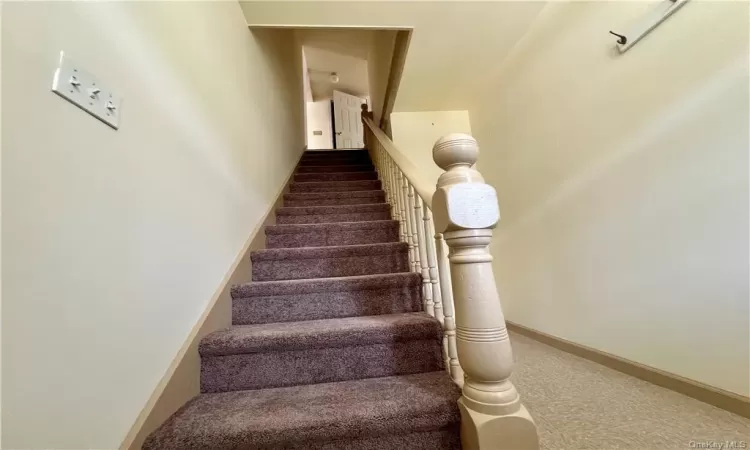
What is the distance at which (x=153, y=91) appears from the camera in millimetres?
920

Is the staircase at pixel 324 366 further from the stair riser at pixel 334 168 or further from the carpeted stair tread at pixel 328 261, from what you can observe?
the stair riser at pixel 334 168

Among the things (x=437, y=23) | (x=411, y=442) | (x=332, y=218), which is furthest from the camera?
(x=332, y=218)

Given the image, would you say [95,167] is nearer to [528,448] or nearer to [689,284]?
[528,448]

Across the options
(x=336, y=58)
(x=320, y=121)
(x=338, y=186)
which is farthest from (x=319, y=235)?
(x=320, y=121)

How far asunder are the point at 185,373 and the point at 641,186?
6.10 feet

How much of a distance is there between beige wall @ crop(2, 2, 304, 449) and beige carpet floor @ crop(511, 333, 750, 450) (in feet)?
3.83

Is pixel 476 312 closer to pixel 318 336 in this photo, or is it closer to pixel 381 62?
pixel 318 336

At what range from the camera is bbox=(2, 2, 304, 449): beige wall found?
534 mm

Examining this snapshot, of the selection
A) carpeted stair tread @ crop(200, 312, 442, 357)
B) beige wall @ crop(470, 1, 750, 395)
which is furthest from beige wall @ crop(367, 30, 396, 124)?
carpeted stair tread @ crop(200, 312, 442, 357)

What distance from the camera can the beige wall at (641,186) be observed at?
41.9 inches

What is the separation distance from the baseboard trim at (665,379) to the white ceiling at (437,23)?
77.8 inches

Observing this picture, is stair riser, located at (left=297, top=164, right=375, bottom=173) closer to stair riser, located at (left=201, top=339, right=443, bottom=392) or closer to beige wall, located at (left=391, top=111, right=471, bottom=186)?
beige wall, located at (left=391, top=111, right=471, bottom=186)

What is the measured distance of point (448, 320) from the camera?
0.98 meters

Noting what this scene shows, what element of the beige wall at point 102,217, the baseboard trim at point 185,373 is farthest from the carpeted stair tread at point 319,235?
the beige wall at point 102,217
